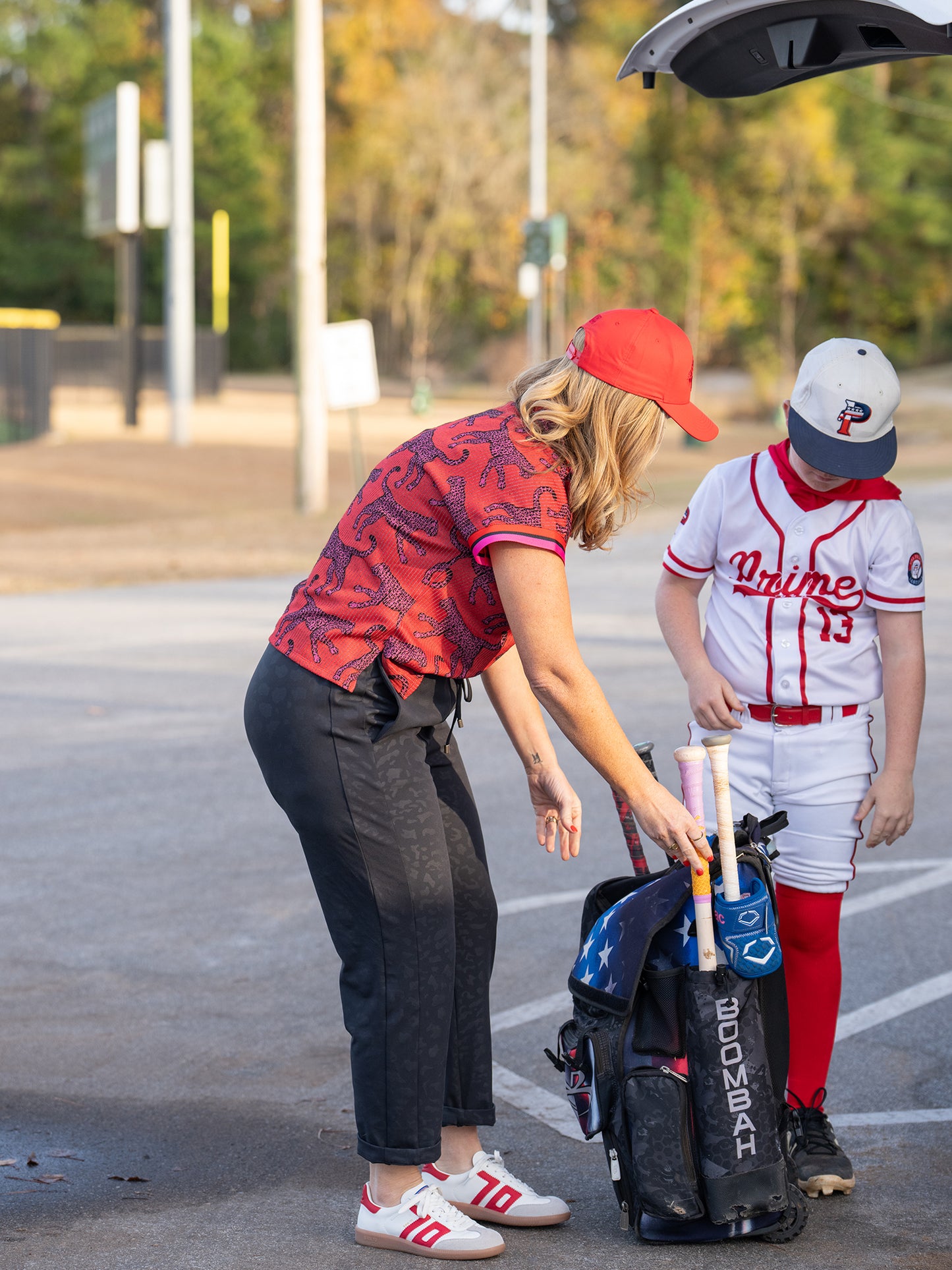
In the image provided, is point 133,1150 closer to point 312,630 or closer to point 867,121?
point 312,630

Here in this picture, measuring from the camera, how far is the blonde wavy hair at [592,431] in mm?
2861

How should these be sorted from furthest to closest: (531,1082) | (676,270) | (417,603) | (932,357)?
(932,357) → (676,270) → (531,1082) → (417,603)

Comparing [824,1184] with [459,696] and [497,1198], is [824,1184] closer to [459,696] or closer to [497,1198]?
[497,1198]

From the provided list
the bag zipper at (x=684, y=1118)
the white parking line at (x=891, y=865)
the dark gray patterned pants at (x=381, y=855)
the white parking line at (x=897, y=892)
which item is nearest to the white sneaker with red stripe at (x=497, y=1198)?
the dark gray patterned pants at (x=381, y=855)

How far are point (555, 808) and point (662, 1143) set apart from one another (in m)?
0.67

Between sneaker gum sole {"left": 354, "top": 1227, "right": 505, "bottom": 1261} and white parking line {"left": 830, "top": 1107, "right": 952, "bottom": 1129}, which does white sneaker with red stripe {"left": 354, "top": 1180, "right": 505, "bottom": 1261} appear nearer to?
sneaker gum sole {"left": 354, "top": 1227, "right": 505, "bottom": 1261}

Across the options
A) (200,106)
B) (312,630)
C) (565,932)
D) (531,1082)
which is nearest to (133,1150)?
(531,1082)

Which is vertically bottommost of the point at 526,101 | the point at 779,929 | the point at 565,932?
the point at 565,932

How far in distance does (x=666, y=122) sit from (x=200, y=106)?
15.2 meters

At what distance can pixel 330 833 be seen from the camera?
119 inches

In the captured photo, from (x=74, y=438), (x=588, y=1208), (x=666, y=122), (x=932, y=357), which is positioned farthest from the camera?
(x=932, y=357)

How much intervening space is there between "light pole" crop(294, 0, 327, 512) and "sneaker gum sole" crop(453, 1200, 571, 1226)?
15.5 meters

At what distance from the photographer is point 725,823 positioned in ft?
10.0

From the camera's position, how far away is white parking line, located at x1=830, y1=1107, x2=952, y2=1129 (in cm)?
383
